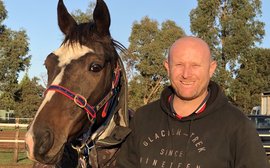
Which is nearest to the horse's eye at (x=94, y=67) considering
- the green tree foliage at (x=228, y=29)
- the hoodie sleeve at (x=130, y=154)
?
the hoodie sleeve at (x=130, y=154)

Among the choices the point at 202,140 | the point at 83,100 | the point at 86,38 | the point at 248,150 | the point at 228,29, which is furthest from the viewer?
the point at 228,29

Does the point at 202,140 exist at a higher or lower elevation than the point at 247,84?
lower

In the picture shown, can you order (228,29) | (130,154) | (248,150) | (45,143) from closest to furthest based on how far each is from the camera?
(248,150) < (45,143) < (130,154) < (228,29)

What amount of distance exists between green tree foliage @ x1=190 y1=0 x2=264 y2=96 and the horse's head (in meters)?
24.8

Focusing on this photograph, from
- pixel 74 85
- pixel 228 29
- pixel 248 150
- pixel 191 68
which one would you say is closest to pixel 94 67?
pixel 74 85

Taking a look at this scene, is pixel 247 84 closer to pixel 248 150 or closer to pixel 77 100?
pixel 77 100

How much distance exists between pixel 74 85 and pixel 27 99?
29.7m

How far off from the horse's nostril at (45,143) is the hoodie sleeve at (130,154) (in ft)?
1.47

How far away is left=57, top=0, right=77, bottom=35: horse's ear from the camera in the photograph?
302 centimetres

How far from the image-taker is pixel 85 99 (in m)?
2.56

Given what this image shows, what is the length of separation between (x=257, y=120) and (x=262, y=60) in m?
28.3

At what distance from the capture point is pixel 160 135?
2.24m

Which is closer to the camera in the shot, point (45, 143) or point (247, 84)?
point (45, 143)

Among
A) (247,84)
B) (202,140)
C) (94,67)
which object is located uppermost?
(247,84)
